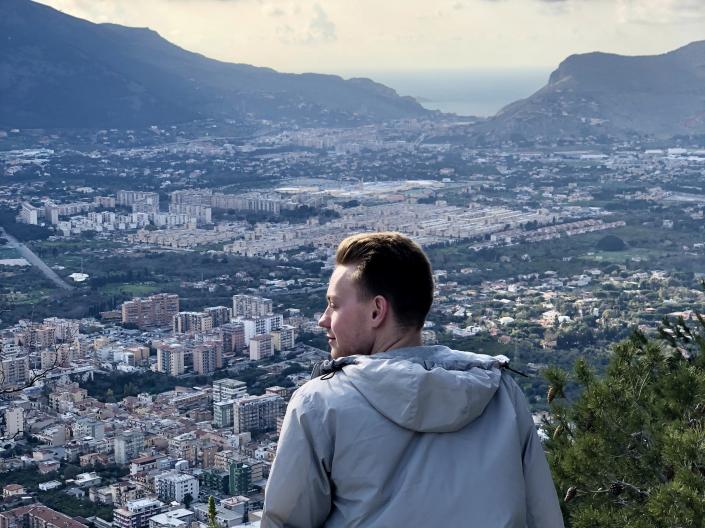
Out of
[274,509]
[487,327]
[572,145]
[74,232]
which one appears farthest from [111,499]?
[572,145]

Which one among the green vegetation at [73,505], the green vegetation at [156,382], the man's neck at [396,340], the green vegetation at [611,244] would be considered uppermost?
the man's neck at [396,340]

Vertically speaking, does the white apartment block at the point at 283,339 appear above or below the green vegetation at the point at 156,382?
above

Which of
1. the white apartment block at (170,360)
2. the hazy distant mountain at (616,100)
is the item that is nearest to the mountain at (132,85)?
the hazy distant mountain at (616,100)

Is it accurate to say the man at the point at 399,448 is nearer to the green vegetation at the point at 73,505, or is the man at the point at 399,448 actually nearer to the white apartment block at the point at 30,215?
the green vegetation at the point at 73,505

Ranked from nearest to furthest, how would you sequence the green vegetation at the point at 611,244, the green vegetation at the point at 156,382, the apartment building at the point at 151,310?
the green vegetation at the point at 156,382 < the apartment building at the point at 151,310 < the green vegetation at the point at 611,244

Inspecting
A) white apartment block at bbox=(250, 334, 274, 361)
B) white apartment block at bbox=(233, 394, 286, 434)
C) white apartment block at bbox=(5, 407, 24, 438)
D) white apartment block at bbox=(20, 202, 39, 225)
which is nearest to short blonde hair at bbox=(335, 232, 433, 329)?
white apartment block at bbox=(233, 394, 286, 434)

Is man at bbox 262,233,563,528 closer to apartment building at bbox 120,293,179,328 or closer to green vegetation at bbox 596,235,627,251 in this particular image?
apartment building at bbox 120,293,179,328

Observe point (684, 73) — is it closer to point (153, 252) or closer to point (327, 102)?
point (327, 102)
